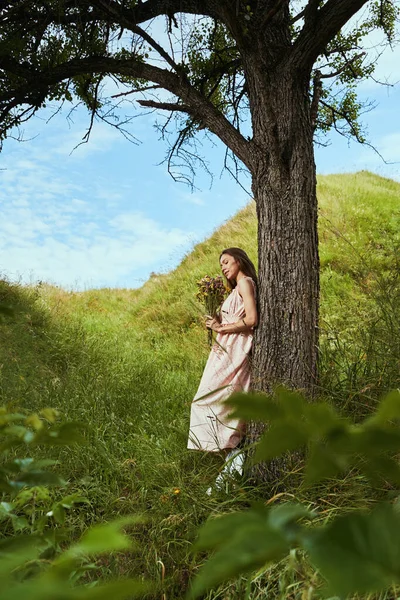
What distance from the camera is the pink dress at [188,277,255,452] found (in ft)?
16.9

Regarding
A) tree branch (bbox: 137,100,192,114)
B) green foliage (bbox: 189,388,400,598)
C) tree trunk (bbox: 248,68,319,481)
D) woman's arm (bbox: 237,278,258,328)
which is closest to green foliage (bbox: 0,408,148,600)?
green foliage (bbox: 189,388,400,598)

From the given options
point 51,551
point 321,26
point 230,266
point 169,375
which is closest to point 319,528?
point 51,551

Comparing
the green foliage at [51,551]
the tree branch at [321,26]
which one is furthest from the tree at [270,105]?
the green foliage at [51,551]

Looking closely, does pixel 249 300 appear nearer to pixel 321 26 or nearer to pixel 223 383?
pixel 223 383

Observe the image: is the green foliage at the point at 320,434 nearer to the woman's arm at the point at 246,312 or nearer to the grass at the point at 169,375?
the grass at the point at 169,375

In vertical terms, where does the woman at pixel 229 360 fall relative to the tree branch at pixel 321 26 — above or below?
below

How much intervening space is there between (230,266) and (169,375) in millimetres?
2880

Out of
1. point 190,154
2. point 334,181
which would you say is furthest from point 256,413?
point 334,181

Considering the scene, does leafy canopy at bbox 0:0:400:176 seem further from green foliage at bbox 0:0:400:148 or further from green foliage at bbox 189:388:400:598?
green foliage at bbox 189:388:400:598

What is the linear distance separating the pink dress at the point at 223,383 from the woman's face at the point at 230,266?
23 cm

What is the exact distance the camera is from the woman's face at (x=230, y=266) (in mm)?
5621

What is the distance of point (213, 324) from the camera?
5.69m

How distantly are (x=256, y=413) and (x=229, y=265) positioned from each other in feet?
16.7

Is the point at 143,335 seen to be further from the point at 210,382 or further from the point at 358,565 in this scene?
the point at 358,565
